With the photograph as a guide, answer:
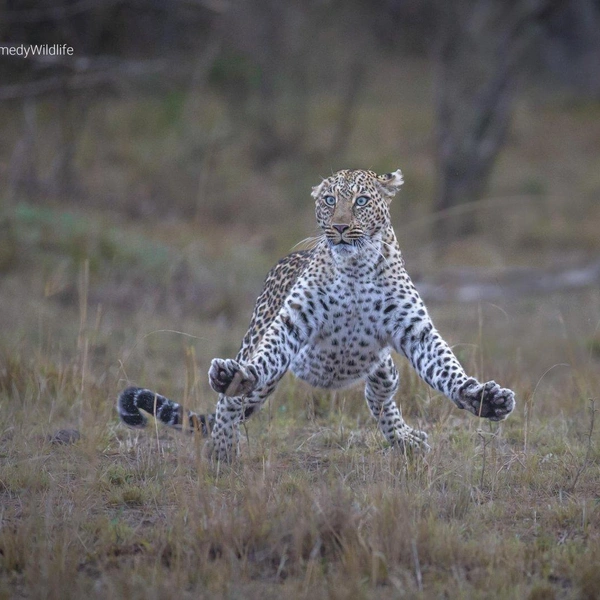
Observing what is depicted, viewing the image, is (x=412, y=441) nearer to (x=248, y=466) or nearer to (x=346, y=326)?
(x=346, y=326)

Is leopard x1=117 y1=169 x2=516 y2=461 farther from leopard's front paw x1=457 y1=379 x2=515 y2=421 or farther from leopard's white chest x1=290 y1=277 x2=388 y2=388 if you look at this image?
leopard's front paw x1=457 y1=379 x2=515 y2=421

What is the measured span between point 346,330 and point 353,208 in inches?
26.5

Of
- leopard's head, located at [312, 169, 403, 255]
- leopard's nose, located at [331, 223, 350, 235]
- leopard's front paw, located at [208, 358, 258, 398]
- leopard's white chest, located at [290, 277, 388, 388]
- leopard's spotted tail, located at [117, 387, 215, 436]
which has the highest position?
leopard's head, located at [312, 169, 403, 255]

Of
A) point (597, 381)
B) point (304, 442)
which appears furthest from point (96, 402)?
point (597, 381)

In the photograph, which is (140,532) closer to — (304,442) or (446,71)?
(304,442)

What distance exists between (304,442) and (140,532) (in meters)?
1.69

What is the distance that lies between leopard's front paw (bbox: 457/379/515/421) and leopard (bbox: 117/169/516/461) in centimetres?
32

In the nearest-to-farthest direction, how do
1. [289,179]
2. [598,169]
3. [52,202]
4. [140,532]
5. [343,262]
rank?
[140,532] → [343,262] → [52,202] → [289,179] → [598,169]

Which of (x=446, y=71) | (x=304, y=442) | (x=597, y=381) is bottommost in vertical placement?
(x=304, y=442)

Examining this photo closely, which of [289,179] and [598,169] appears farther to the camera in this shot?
[598,169]

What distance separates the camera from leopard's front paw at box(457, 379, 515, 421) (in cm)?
472

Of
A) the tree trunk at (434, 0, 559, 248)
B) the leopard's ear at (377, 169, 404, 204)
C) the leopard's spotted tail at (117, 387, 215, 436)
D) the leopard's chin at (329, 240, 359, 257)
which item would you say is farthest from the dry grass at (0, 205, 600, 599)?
the tree trunk at (434, 0, 559, 248)

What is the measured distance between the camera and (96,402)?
622cm

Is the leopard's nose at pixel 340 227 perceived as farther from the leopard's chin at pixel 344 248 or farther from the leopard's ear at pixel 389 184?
the leopard's ear at pixel 389 184
